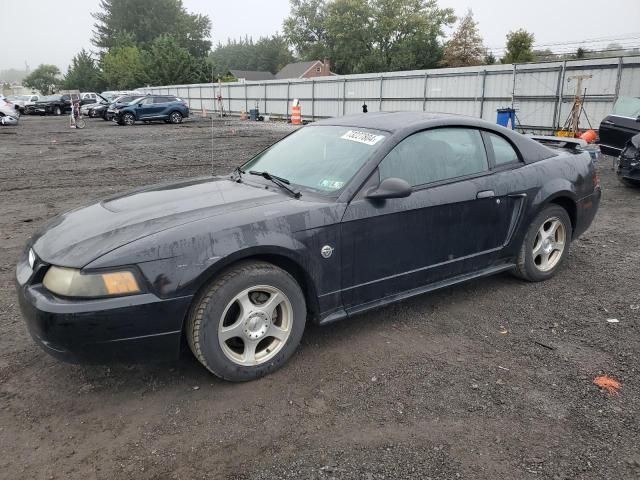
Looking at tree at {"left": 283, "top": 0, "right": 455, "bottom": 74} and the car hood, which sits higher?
tree at {"left": 283, "top": 0, "right": 455, "bottom": 74}

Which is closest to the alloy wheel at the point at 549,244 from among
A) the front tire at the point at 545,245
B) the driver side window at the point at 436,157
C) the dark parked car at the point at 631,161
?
the front tire at the point at 545,245

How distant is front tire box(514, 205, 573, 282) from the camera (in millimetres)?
4367

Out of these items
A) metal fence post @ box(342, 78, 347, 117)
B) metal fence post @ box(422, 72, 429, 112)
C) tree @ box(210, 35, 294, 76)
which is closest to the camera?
metal fence post @ box(422, 72, 429, 112)

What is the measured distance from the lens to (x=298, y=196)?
3.32m

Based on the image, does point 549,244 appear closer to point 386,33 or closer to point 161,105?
point 161,105

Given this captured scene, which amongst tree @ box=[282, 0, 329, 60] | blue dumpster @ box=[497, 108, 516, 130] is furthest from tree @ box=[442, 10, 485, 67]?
blue dumpster @ box=[497, 108, 516, 130]

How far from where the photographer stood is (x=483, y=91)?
19.8 m

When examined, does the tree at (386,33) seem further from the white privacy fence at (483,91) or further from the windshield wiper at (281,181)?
the windshield wiper at (281,181)

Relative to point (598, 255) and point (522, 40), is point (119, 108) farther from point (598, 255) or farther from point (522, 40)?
point (522, 40)

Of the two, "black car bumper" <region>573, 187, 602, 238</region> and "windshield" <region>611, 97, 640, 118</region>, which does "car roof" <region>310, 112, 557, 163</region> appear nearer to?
"black car bumper" <region>573, 187, 602, 238</region>

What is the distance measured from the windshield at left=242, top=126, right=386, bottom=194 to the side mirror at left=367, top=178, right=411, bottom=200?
0.77 feet

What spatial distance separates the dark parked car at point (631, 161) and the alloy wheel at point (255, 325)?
→ 7.90 metres

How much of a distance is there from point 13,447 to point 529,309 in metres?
3.61

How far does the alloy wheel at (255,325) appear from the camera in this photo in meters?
2.95
